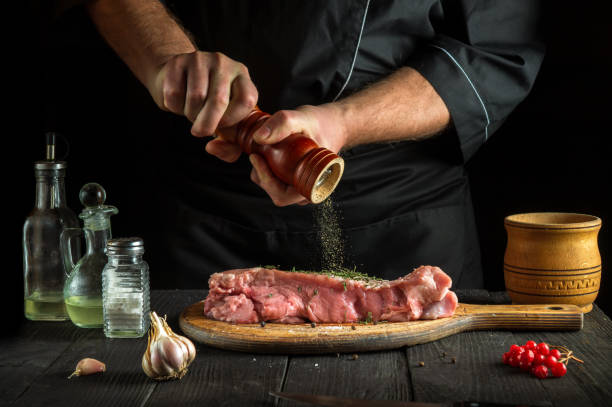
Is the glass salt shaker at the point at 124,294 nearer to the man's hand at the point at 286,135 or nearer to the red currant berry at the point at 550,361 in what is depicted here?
the man's hand at the point at 286,135

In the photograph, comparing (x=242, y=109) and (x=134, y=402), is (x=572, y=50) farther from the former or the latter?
(x=134, y=402)

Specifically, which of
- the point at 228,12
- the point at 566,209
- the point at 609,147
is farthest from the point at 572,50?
the point at 228,12

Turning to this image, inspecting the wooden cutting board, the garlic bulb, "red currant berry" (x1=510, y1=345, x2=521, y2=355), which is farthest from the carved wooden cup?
the garlic bulb

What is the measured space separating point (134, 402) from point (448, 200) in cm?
153

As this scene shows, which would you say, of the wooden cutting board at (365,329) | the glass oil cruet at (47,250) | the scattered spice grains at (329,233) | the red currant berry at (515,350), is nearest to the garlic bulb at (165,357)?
the wooden cutting board at (365,329)

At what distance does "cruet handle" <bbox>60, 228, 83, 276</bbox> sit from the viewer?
187cm

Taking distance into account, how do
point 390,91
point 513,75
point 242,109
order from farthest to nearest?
point 513,75, point 390,91, point 242,109

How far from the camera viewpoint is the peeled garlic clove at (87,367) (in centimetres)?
151

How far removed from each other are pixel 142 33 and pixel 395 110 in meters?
0.79

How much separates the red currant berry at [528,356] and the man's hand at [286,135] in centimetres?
64

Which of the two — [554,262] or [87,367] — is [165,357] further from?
[554,262]

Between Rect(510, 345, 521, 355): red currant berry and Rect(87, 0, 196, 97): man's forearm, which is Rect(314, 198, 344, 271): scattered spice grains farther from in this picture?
Rect(510, 345, 521, 355): red currant berry

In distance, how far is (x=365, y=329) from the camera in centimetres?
170

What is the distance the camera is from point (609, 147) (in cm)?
301
